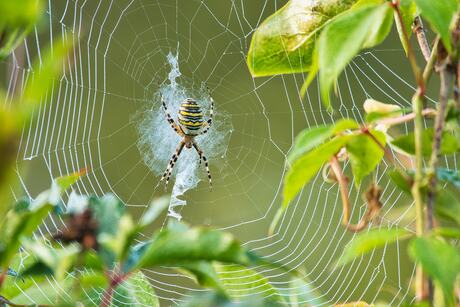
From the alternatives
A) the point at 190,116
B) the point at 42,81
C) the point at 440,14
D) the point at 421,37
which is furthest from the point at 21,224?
the point at 190,116

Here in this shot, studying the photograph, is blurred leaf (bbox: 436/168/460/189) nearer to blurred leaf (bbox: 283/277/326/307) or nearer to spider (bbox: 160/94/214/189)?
blurred leaf (bbox: 283/277/326/307)

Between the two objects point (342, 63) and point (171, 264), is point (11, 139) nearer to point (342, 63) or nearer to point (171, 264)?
point (171, 264)

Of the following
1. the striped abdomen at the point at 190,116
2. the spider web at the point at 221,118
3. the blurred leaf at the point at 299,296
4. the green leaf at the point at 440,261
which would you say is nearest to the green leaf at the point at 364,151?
the blurred leaf at the point at 299,296

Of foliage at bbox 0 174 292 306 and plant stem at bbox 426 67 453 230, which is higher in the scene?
plant stem at bbox 426 67 453 230

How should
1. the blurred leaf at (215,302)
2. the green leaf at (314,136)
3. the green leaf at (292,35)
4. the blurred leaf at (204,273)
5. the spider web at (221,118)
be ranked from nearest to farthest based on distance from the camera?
1. the blurred leaf at (215,302)
2. the blurred leaf at (204,273)
3. the green leaf at (314,136)
4. the green leaf at (292,35)
5. the spider web at (221,118)

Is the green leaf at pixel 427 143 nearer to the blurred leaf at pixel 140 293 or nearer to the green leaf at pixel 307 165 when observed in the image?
the green leaf at pixel 307 165

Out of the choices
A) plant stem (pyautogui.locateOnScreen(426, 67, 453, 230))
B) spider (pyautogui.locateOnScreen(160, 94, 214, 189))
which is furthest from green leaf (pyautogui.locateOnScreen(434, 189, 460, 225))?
spider (pyautogui.locateOnScreen(160, 94, 214, 189))

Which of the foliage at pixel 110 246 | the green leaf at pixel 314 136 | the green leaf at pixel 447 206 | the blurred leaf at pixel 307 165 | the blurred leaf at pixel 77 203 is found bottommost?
the foliage at pixel 110 246
